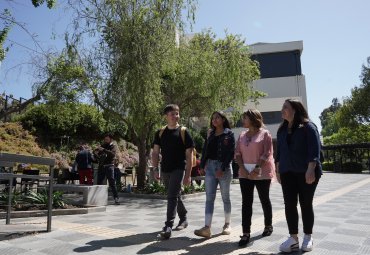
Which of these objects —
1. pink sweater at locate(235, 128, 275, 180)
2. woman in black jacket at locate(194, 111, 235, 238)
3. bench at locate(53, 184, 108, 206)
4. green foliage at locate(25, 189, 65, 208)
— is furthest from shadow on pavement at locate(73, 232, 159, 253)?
bench at locate(53, 184, 108, 206)

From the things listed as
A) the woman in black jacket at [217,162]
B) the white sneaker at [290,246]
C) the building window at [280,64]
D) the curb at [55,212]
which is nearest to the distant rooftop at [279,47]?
the building window at [280,64]

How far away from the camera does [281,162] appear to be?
4.57 meters

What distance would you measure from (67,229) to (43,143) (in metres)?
19.2

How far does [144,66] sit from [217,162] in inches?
244

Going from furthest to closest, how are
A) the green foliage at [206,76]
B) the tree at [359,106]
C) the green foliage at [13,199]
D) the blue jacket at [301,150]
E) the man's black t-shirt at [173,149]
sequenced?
the tree at [359,106]
the green foliage at [206,76]
the green foliage at [13,199]
the man's black t-shirt at [173,149]
the blue jacket at [301,150]

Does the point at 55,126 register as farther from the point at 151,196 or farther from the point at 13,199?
the point at 13,199

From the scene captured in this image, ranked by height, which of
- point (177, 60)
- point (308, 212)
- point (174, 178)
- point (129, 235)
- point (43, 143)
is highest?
point (177, 60)

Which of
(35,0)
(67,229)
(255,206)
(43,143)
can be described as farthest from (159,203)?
(43,143)

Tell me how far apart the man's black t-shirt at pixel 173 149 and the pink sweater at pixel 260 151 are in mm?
796

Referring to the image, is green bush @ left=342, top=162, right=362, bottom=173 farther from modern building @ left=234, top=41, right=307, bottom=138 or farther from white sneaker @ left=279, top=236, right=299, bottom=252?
white sneaker @ left=279, top=236, right=299, bottom=252

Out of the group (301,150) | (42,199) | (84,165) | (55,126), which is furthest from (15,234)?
(55,126)

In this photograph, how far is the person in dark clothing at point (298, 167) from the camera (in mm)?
4336

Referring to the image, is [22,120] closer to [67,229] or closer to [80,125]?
[80,125]

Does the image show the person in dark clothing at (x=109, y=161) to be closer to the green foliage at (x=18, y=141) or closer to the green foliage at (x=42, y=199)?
the green foliage at (x=42, y=199)
